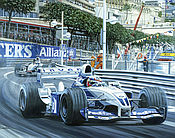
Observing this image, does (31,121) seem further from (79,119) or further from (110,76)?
(110,76)

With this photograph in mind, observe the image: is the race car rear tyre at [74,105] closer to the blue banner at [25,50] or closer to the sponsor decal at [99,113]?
the sponsor decal at [99,113]

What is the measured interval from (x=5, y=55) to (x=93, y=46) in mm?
22420

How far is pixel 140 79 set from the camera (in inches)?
538

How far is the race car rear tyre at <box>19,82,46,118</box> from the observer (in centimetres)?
805

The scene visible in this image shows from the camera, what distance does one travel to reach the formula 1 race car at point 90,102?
666 centimetres

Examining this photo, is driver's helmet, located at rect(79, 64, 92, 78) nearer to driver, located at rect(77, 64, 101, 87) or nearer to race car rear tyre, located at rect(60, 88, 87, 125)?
driver, located at rect(77, 64, 101, 87)

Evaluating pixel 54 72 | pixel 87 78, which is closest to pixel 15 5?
pixel 54 72

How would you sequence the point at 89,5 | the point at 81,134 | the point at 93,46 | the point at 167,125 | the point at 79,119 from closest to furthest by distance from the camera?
the point at 81,134
the point at 79,119
the point at 167,125
the point at 93,46
the point at 89,5

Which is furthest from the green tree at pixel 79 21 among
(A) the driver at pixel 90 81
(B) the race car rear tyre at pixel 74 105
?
(B) the race car rear tyre at pixel 74 105

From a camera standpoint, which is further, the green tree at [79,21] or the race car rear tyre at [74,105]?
the green tree at [79,21]

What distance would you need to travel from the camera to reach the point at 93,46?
50.8m

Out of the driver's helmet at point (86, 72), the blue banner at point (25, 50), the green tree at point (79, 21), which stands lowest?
the driver's helmet at point (86, 72)

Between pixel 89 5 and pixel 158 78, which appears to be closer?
pixel 158 78

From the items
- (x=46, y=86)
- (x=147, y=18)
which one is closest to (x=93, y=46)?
(x=46, y=86)
